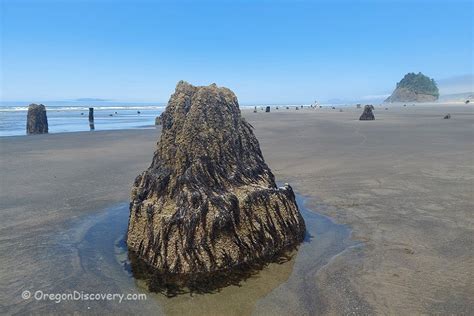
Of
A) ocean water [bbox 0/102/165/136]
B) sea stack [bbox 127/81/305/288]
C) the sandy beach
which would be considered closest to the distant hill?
ocean water [bbox 0/102/165/136]

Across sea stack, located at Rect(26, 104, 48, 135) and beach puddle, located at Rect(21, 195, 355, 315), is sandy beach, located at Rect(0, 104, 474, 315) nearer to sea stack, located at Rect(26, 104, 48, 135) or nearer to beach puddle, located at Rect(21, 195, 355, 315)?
beach puddle, located at Rect(21, 195, 355, 315)

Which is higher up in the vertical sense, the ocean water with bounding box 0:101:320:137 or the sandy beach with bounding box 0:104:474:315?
the ocean water with bounding box 0:101:320:137

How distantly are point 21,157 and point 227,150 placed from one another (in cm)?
1177

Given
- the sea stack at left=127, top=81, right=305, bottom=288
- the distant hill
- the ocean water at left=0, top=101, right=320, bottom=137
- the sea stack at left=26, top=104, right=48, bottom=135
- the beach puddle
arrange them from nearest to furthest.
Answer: the beach puddle < the sea stack at left=127, top=81, right=305, bottom=288 < the sea stack at left=26, top=104, right=48, bottom=135 < the ocean water at left=0, top=101, right=320, bottom=137 < the distant hill

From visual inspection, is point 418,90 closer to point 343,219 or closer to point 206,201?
point 343,219

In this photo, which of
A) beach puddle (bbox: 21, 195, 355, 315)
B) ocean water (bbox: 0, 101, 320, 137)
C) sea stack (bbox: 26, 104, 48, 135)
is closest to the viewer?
beach puddle (bbox: 21, 195, 355, 315)

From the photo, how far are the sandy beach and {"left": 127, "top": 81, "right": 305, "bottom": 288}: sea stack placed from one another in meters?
0.65

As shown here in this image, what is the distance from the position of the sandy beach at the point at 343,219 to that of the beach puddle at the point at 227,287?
3 centimetres

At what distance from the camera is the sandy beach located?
4.12 m

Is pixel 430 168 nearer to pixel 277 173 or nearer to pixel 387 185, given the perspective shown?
pixel 387 185

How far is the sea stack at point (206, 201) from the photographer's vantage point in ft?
16.0

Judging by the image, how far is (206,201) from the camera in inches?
201

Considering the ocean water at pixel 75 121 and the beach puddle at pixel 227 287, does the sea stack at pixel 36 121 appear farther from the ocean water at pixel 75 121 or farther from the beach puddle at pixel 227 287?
the beach puddle at pixel 227 287

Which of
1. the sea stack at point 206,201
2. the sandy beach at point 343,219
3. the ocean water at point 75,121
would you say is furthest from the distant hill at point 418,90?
the sea stack at point 206,201
